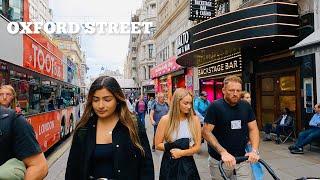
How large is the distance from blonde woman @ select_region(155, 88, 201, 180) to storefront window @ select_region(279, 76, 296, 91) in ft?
30.0

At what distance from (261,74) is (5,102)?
1134 centimetres

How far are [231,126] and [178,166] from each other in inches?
29.9

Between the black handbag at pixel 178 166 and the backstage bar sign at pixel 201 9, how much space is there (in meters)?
14.9

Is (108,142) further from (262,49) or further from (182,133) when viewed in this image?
(262,49)

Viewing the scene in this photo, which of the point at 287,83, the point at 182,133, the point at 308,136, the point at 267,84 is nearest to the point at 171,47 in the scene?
the point at 267,84

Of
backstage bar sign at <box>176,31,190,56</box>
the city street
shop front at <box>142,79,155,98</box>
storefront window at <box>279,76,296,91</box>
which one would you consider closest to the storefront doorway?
storefront window at <box>279,76,296,91</box>

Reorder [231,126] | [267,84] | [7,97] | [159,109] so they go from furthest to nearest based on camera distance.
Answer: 1. [267,84]
2. [159,109]
3. [7,97]
4. [231,126]

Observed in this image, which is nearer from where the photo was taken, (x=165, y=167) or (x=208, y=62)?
(x=165, y=167)

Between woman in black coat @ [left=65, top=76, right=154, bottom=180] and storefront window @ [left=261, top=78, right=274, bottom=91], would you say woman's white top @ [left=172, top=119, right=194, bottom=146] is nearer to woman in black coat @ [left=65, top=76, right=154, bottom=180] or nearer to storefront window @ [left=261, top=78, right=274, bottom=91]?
woman in black coat @ [left=65, top=76, right=154, bottom=180]

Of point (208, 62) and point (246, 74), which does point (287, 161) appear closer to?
point (246, 74)

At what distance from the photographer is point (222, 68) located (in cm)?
1923

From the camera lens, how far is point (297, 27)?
1226 cm

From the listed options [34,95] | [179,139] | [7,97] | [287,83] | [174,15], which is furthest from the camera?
[174,15]

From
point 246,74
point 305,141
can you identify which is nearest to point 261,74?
point 246,74
